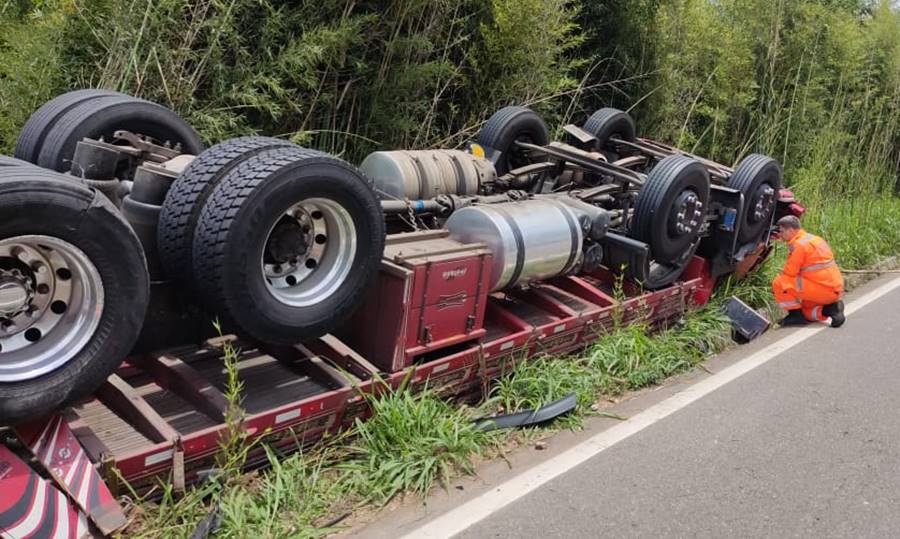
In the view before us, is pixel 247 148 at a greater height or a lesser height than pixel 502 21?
lesser

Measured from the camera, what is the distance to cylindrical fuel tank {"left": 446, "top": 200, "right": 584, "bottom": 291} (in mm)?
4723

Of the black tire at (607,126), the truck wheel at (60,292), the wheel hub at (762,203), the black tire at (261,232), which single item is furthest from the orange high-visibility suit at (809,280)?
the truck wheel at (60,292)

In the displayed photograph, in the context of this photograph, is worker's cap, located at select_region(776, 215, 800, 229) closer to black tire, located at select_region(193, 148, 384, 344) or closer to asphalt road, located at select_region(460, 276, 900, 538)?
asphalt road, located at select_region(460, 276, 900, 538)

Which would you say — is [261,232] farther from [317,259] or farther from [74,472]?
[74,472]

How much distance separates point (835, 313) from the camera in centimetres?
704

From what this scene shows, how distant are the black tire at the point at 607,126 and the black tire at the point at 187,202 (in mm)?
4866

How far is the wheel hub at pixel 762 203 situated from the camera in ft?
23.2

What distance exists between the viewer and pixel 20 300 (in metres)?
2.94

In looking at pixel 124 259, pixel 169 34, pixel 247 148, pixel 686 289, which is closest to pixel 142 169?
pixel 247 148

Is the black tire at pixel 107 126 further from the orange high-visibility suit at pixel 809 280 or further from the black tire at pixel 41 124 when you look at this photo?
the orange high-visibility suit at pixel 809 280

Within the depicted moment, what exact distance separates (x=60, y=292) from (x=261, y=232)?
86 centimetres

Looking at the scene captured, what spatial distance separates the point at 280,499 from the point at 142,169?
1.71 metres

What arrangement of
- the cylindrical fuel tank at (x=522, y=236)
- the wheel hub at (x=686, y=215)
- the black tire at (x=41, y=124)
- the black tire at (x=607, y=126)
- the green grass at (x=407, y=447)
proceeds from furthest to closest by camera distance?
the black tire at (x=607, y=126) → the wheel hub at (x=686, y=215) → the cylindrical fuel tank at (x=522, y=236) → the black tire at (x=41, y=124) → the green grass at (x=407, y=447)

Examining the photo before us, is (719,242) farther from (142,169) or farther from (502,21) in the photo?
(142,169)
